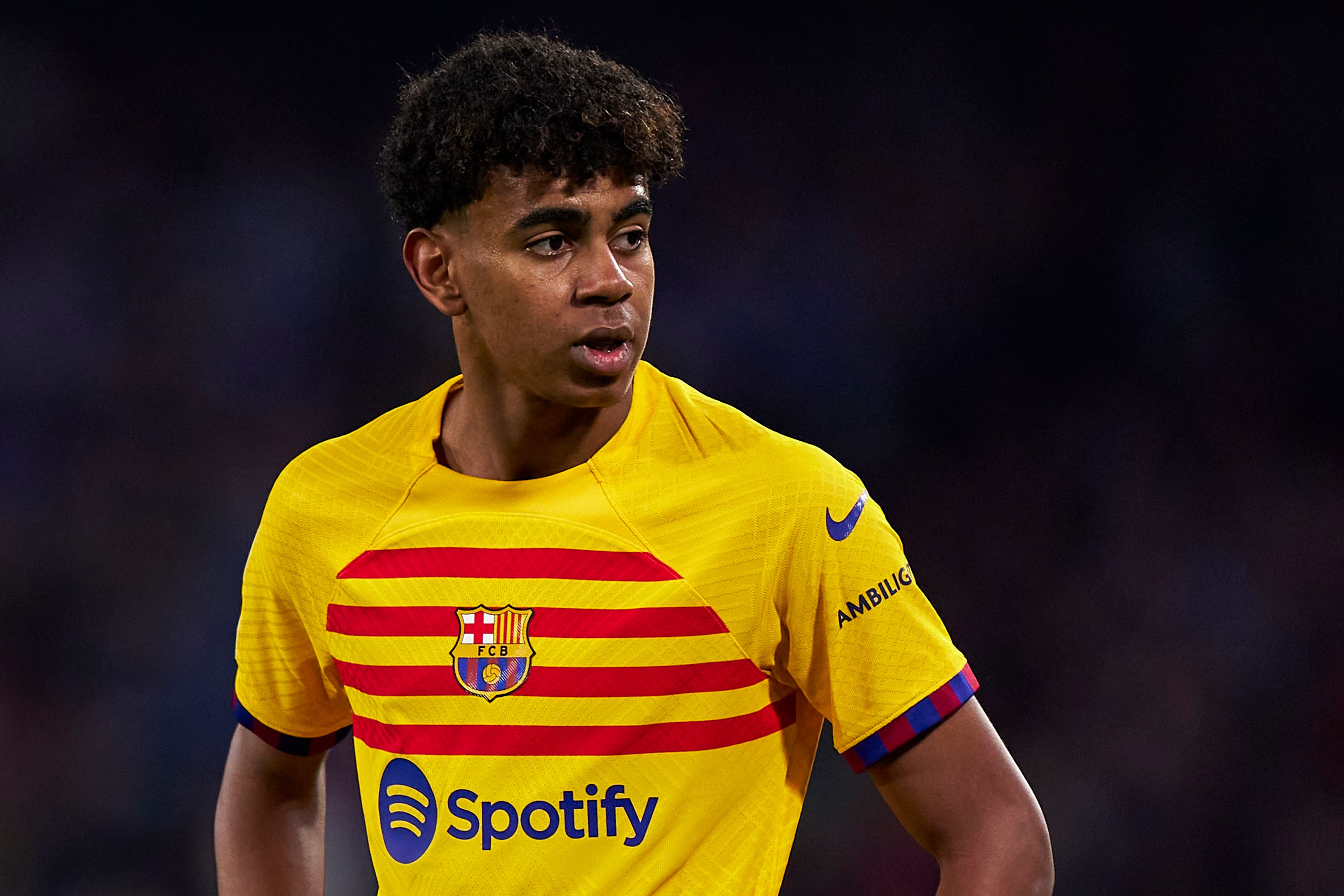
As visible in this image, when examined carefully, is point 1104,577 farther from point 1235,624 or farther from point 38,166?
point 38,166

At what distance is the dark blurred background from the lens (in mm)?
4719

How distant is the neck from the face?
75mm

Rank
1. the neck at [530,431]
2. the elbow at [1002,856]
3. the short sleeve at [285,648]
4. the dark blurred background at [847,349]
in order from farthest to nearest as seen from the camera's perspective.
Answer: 1. the dark blurred background at [847,349]
2. the short sleeve at [285,648]
3. the neck at [530,431]
4. the elbow at [1002,856]

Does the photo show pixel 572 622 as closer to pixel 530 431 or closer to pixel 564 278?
pixel 530 431

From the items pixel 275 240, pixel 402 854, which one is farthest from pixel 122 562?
pixel 402 854

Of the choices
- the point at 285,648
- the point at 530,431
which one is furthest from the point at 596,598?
the point at 285,648

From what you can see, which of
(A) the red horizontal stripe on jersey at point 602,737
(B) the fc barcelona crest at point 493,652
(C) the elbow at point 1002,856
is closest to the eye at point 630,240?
(B) the fc barcelona crest at point 493,652

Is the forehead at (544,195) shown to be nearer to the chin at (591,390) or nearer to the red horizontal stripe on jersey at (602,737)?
the chin at (591,390)

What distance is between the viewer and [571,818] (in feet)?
6.67

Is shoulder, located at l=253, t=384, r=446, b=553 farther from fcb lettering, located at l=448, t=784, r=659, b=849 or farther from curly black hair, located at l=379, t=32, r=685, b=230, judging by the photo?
fcb lettering, located at l=448, t=784, r=659, b=849

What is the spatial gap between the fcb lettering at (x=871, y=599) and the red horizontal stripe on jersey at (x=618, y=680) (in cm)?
16

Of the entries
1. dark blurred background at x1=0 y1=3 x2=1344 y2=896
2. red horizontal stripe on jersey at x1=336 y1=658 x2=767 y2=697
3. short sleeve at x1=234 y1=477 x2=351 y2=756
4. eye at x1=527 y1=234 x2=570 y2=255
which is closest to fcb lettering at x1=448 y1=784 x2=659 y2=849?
red horizontal stripe on jersey at x1=336 y1=658 x2=767 y2=697

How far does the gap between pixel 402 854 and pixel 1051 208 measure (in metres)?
3.55

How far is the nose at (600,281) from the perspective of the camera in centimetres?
197
